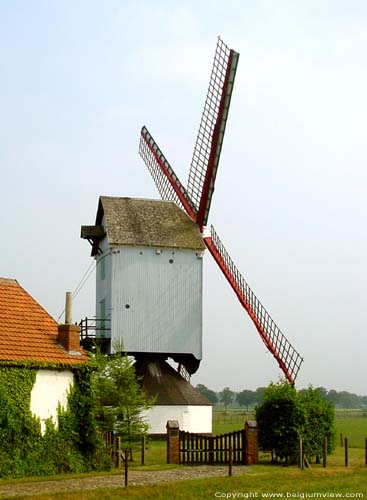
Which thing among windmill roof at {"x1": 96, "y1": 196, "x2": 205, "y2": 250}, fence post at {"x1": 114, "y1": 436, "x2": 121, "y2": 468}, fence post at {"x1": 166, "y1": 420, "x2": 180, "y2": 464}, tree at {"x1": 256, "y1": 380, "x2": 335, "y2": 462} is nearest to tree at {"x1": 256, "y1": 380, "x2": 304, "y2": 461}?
tree at {"x1": 256, "y1": 380, "x2": 335, "y2": 462}

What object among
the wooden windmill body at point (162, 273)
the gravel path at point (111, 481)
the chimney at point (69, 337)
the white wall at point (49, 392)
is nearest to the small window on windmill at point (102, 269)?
the wooden windmill body at point (162, 273)

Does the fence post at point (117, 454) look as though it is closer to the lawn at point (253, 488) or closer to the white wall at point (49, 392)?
the white wall at point (49, 392)

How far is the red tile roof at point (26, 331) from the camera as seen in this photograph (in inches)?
1039

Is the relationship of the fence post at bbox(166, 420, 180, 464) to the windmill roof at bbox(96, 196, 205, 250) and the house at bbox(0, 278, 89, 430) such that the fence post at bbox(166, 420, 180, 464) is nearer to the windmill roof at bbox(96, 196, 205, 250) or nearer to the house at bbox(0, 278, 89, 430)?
the house at bbox(0, 278, 89, 430)

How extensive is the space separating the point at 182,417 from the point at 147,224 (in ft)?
31.4

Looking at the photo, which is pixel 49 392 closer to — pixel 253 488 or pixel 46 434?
pixel 46 434

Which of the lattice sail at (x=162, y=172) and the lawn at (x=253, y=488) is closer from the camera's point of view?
the lawn at (x=253, y=488)

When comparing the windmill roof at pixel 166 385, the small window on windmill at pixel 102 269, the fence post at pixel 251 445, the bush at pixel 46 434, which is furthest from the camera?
the small window on windmill at pixel 102 269

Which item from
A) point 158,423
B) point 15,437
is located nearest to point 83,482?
point 15,437

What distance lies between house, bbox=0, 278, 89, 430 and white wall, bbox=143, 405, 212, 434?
1423 centimetres

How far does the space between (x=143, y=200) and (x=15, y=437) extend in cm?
2308

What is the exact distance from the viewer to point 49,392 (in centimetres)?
2644

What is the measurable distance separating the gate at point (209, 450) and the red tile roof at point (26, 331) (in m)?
5.19

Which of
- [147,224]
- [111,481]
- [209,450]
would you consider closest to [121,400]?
[209,450]
